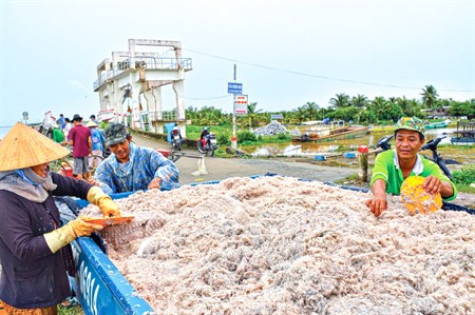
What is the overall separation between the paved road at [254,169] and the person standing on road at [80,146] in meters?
2.29

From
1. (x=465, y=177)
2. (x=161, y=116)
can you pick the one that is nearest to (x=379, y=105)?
(x=161, y=116)

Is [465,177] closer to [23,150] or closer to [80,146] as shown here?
[80,146]

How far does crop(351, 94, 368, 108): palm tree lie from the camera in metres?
59.1

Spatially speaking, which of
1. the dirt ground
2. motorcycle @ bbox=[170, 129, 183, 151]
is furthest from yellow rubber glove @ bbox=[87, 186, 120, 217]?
motorcycle @ bbox=[170, 129, 183, 151]

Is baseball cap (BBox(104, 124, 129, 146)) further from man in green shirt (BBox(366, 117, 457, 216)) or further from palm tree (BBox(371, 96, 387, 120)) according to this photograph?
palm tree (BBox(371, 96, 387, 120))

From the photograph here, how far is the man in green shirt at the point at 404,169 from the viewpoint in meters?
2.25

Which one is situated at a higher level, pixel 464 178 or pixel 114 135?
pixel 114 135

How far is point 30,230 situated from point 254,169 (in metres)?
9.46

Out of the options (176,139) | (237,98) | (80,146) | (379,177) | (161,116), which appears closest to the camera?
(379,177)

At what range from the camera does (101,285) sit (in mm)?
1820

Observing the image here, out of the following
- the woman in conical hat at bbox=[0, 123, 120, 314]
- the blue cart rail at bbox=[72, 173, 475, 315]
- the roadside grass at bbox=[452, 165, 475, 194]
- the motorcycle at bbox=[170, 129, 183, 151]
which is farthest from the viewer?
the motorcycle at bbox=[170, 129, 183, 151]

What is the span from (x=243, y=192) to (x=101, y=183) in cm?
160

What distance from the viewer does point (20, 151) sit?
2037 millimetres

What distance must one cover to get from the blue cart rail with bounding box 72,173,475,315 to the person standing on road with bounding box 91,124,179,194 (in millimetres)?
1196
